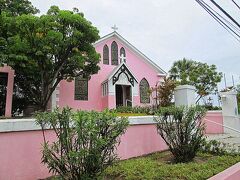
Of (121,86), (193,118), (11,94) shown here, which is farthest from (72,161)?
(121,86)

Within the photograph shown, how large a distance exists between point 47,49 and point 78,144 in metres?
9.71

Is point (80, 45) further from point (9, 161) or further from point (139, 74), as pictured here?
point (9, 161)

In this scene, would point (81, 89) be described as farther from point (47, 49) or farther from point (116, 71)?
point (47, 49)

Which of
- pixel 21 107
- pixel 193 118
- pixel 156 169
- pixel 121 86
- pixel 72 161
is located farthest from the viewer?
pixel 121 86

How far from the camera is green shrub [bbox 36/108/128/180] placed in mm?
4594

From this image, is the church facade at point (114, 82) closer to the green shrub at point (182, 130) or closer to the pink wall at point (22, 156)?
the green shrub at point (182, 130)

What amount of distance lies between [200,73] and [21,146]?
1010 inches

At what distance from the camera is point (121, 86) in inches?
867

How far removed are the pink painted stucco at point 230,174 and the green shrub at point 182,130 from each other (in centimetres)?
124

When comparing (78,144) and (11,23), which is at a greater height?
(11,23)

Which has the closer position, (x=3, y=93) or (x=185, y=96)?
(x=185, y=96)

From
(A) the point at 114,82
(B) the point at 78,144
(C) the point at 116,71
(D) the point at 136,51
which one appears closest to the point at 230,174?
(B) the point at 78,144

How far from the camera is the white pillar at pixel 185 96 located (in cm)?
988

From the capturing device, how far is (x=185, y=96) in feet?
32.5
